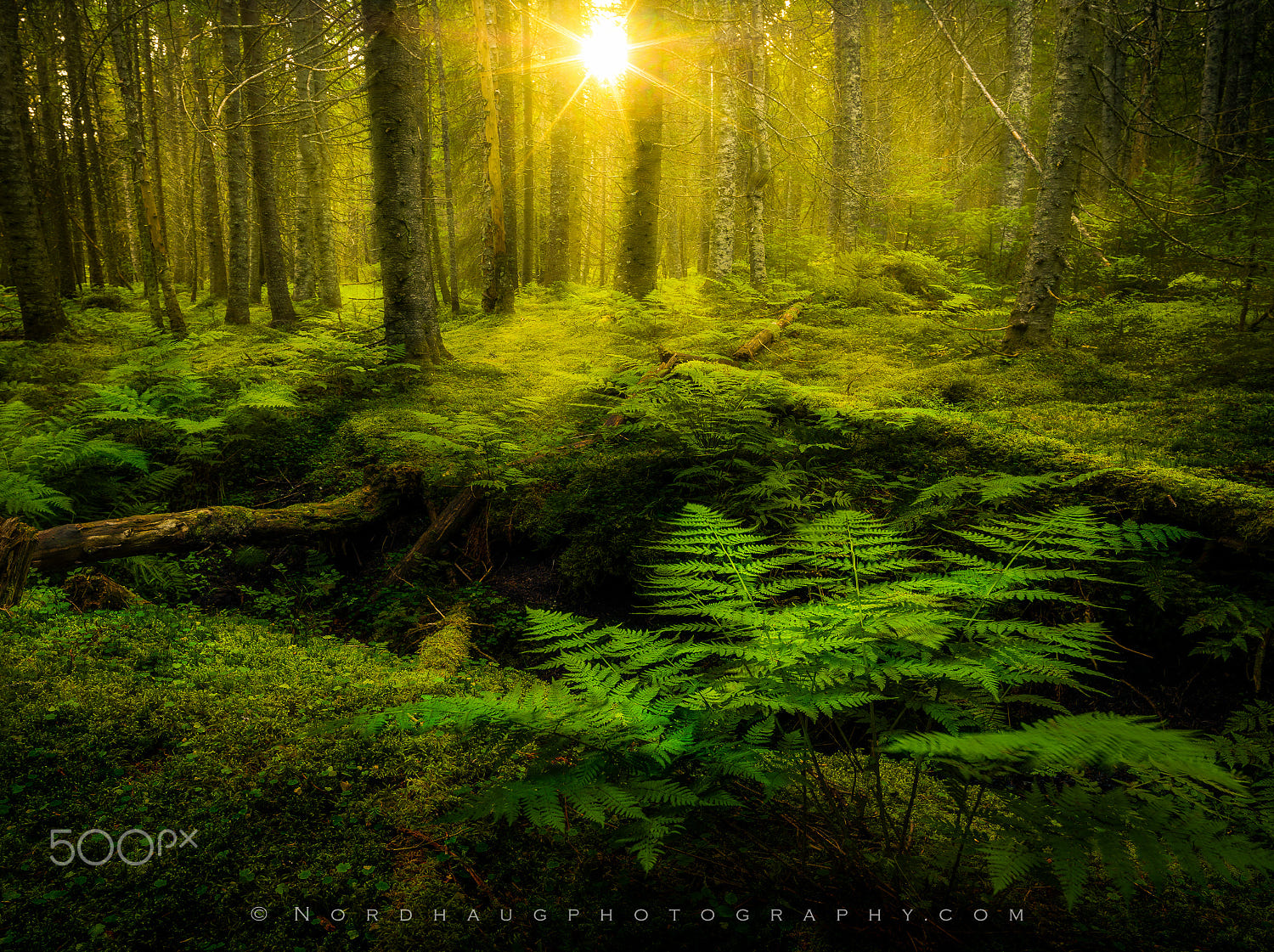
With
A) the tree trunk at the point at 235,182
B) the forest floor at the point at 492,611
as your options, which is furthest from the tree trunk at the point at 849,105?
the tree trunk at the point at 235,182

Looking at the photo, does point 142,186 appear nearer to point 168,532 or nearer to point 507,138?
point 507,138

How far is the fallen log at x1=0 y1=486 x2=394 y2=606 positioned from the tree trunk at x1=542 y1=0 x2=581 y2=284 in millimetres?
12241

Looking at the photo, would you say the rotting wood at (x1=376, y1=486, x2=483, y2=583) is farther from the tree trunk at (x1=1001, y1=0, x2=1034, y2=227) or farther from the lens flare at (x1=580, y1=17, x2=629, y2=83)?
the tree trunk at (x1=1001, y1=0, x2=1034, y2=227)

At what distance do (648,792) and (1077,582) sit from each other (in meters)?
2.92

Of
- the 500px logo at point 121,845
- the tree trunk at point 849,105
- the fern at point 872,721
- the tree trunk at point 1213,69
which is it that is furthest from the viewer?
the tree trunk at point 849,105

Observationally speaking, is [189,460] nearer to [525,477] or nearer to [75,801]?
[525,477]

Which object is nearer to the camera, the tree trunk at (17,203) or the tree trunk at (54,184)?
the tree trunk at (17,203)

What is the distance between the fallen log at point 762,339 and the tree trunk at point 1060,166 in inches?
114

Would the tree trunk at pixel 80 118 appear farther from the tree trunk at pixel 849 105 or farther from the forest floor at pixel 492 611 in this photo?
the tree trunk at pixel 849 105

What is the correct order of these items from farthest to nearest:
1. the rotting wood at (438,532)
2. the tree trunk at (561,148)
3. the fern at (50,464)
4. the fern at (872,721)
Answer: the tree trunk at (561,148)
the rotting wood at (438,532)
the fern at (50,464)
the fern at (872,721)

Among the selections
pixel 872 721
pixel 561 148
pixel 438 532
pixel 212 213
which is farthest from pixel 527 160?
pixel 872 721

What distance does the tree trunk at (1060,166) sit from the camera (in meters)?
5.78

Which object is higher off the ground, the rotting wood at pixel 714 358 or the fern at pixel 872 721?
the rotting wood at pixel 714 358

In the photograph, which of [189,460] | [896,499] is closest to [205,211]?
[189,460]
